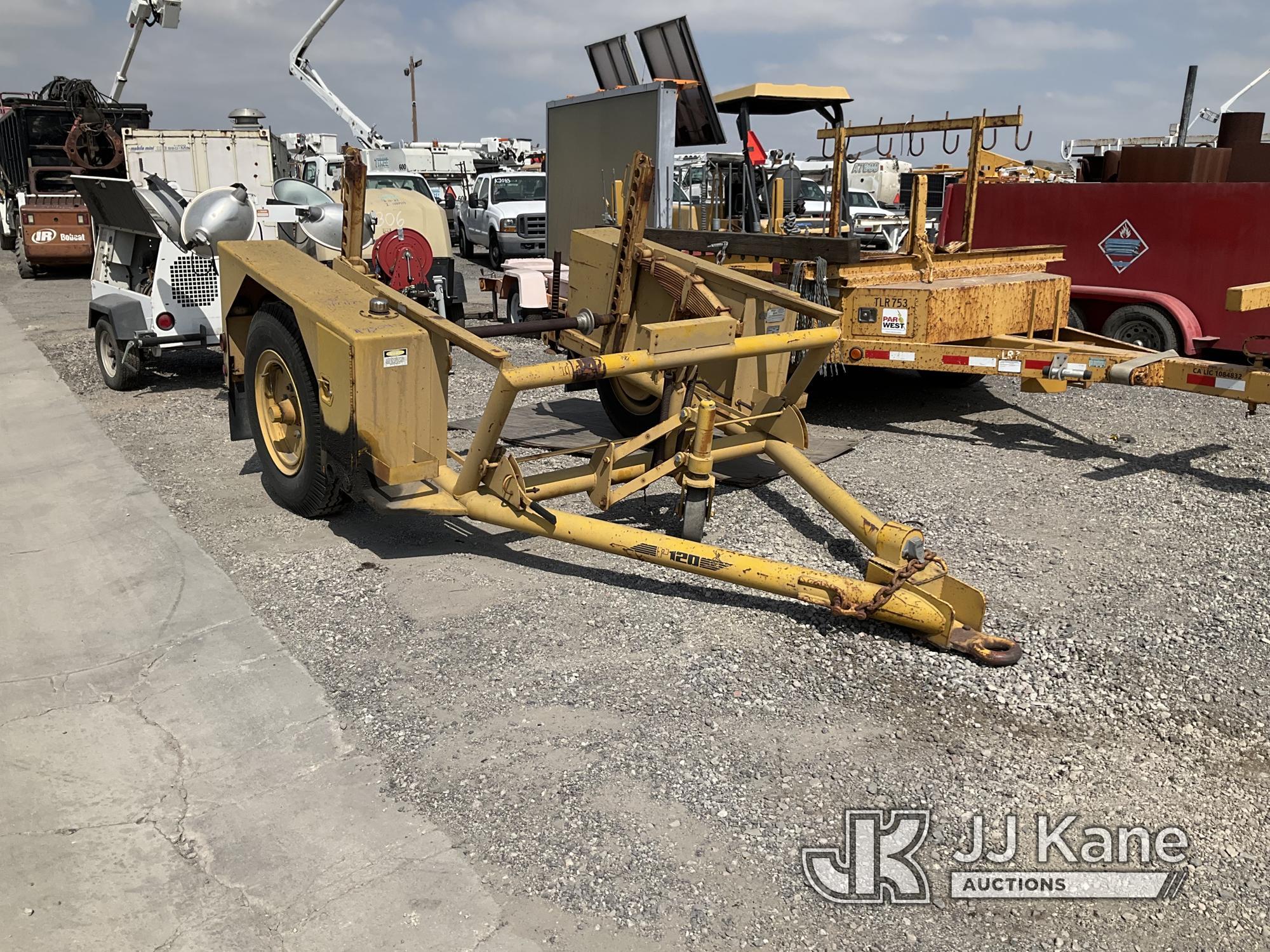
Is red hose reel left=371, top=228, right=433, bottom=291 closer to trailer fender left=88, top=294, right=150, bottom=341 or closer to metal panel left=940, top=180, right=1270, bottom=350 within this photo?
trailer fender left=88, top=294, right=150, bottom=341

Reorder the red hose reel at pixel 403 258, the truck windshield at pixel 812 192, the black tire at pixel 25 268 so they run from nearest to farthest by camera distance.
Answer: the red hose reel at pixel 403 258 < the black tire at pixel 25 268 < the truck windshield at pixel 812 192

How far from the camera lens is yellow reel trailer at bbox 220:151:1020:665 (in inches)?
154

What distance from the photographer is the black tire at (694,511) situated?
4660mm

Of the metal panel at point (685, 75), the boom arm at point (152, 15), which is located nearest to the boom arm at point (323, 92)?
the boom arm at point (152, 15)

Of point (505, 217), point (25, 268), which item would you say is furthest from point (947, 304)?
point (25, 268)

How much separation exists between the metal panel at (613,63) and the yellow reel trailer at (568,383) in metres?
Result: 5.69

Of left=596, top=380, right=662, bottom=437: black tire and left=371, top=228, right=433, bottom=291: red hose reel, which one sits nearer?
left=596, top=380, right=662, bottom=437: black tire

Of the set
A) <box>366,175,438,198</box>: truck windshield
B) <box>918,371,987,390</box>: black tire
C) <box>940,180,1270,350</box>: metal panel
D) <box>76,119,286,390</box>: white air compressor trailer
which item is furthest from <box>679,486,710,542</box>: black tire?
<box>366,175,438,198</box>: truck windshield

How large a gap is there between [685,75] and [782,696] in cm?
786

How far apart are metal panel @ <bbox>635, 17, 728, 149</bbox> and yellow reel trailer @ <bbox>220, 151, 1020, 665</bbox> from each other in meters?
4.37

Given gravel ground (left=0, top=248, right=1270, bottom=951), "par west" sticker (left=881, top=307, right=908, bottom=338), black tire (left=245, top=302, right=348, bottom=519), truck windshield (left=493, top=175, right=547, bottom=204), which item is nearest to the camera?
gravel ground (left=0, top=248, right=1270, bottom=951)

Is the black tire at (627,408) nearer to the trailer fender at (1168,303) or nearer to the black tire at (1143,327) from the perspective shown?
the black tire at (1143,327)

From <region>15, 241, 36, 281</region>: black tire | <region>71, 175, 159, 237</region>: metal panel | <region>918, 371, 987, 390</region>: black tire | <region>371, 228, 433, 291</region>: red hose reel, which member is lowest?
<region>918, 371, 987, 390</region>: black tire

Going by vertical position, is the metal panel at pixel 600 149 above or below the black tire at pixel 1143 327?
above
